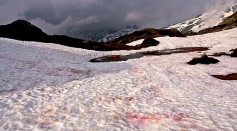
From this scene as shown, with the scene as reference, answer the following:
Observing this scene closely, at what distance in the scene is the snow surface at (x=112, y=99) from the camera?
53.0 feet

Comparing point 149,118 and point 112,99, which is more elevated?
point 112,99

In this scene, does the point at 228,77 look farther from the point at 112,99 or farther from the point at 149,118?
the point at 149,118

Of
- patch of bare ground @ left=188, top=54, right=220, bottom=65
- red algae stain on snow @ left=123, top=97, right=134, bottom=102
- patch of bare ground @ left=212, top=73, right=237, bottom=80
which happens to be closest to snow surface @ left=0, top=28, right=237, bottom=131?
red algae stain on snow @ left=123, top=97, right=134, bottom=102

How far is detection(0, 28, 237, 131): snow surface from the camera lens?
16.1m

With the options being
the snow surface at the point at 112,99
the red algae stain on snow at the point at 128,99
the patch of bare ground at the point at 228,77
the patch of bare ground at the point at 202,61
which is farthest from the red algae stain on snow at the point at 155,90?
the patch of bare ground at the point at 202,61

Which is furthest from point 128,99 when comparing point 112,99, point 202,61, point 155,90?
point 202,61

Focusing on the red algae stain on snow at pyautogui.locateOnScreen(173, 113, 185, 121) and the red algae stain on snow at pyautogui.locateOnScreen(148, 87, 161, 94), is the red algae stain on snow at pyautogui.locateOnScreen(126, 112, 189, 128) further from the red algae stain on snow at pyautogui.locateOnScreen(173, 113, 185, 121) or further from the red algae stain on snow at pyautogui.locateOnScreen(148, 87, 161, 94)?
the red algae stain on snow at pyautogui.locateOnScreen(148, 87, 161, 94)

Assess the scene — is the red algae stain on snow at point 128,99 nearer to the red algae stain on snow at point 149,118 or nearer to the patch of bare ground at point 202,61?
the red algae stain on snow at point 149,118

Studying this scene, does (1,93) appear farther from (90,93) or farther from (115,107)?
(115,107)

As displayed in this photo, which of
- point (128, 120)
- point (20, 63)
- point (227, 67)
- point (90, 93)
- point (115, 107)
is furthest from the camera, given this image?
point (227, 67)

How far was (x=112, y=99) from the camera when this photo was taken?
69.8 ft

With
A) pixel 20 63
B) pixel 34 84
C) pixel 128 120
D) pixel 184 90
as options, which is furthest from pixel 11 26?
pixel 128 120

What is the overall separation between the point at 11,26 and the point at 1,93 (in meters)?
58.1

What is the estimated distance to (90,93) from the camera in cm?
2300
